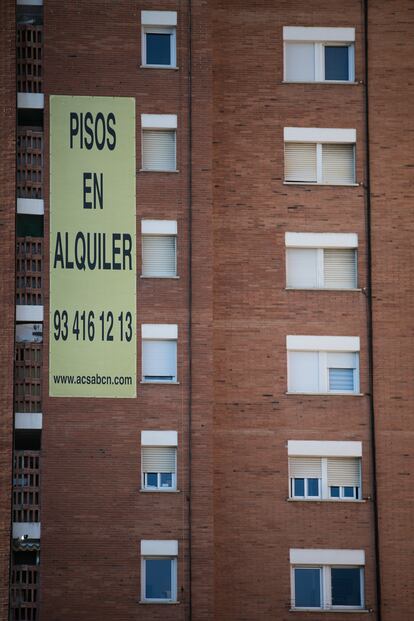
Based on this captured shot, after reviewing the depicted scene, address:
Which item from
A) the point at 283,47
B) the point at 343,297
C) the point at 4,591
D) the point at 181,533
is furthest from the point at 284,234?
the point at 4,591

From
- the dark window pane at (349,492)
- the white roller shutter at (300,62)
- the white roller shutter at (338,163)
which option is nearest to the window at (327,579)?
the dark window pane at (349,492)

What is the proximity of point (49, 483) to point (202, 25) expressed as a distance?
13308 millimetres

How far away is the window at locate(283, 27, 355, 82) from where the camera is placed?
149 ft

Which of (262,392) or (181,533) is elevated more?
(262,392)

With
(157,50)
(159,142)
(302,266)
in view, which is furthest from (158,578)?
(157,50)

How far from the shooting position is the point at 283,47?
1789 inches

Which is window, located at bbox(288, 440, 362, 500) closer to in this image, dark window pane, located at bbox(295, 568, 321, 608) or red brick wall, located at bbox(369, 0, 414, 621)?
red brick wall, located at bbox(369, 0, 414, 621)

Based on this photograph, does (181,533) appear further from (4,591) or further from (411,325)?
(411,325)

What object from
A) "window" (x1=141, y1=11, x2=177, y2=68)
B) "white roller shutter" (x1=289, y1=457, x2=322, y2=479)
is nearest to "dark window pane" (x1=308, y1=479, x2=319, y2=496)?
"white roller shutter" (x1=289, y1=457, x2=322, y2=479)

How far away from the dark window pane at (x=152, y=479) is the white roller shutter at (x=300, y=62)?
38.6 ft

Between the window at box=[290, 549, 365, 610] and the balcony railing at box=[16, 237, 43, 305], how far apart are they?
32.2ft

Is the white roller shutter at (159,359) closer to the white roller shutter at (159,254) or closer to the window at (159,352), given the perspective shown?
the window at (159,352)

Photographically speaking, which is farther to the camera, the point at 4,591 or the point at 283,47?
the point at 283,47

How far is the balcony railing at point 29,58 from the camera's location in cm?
4441
